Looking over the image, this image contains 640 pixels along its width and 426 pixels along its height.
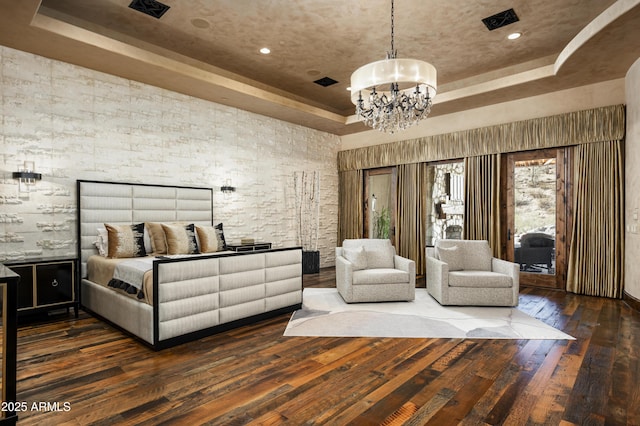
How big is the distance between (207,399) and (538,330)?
3179mm

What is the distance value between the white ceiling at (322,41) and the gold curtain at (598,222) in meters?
1.10

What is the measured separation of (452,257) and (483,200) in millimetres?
1788

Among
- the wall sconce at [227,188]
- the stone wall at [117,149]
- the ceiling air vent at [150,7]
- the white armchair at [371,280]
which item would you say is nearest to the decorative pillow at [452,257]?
the white armchair at [371,280]

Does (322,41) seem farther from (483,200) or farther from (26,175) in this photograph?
(26,175)

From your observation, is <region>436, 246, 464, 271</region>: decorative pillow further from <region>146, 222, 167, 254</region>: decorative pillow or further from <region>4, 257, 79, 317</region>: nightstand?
<region>4, 257, 79, 317</region>: nightstand

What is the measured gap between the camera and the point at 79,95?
4.54m

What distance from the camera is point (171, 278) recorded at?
3148 millimetres

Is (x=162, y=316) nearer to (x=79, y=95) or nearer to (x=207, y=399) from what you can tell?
(x=207, y=399)

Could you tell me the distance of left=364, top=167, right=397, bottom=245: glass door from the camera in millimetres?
7554

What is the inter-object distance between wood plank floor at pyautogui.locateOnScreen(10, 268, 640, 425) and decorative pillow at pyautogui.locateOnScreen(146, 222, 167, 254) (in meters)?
1.25

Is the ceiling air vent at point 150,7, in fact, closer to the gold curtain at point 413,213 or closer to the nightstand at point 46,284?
the nightstand at point 46,284

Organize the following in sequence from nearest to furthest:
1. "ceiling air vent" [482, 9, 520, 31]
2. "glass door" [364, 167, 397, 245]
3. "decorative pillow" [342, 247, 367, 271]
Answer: "ceiling air vent" [482, 9, 520, 31]
"decorative pillow" [342, 247, 367, 271]
"glass door" [364, 167, 397, 245]

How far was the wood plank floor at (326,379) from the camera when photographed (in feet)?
6.93

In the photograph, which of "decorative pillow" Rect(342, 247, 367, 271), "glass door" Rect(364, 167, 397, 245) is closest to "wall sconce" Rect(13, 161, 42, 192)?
"decorative pillow" Rect(342, 247, 367, 271)
